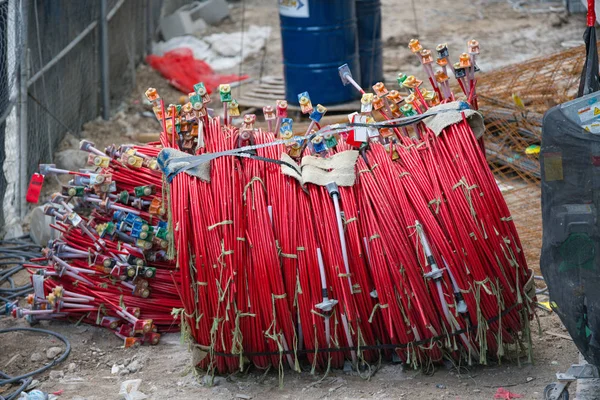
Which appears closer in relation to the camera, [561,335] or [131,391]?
[131,391]

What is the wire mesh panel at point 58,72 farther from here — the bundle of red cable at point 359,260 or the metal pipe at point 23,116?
the bundle of red cable at point 359,260

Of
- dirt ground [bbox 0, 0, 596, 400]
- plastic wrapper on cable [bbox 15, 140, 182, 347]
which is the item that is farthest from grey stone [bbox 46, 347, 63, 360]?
plastic wrapper on cable [bbox 15, 140, 182, 347]

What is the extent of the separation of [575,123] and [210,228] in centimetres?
177

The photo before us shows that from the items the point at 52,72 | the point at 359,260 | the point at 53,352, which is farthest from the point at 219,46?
the point at 359,260

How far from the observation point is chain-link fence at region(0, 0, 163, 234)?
6.74 meters

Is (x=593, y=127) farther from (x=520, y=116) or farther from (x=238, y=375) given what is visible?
(x=520, y=116)

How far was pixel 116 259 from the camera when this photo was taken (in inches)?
198

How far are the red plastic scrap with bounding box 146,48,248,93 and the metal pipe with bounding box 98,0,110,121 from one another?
157cm

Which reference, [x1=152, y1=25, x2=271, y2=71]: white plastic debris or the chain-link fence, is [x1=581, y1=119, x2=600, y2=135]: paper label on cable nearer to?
the chain-link fence

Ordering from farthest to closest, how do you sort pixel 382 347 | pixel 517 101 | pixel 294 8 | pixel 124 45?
pixel 124 45 < pixel 294 8 < pixel 517 101 < pixel 382 347

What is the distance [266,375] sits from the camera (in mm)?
4484

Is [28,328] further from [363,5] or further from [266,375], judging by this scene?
[363,5]

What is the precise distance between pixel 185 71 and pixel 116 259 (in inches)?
292

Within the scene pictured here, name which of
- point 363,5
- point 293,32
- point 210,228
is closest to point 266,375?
point 210,228
